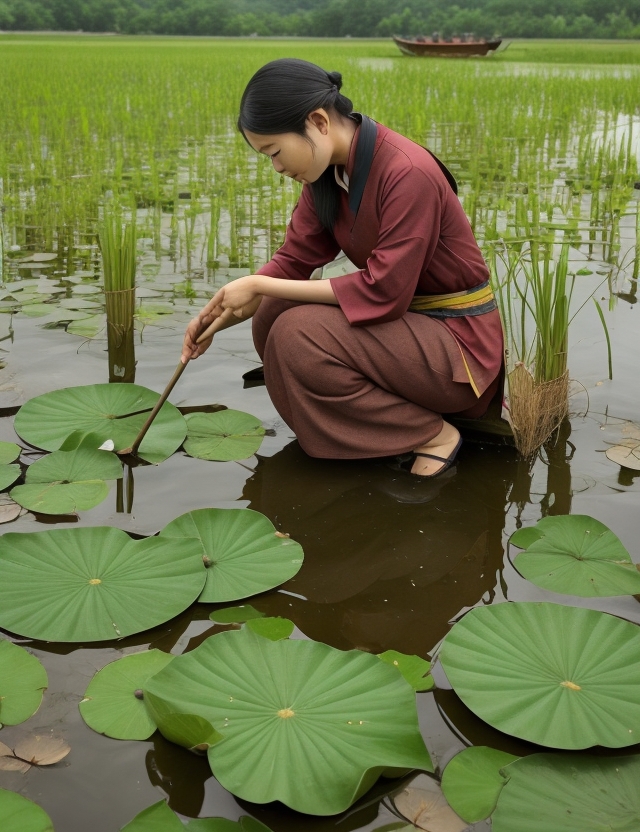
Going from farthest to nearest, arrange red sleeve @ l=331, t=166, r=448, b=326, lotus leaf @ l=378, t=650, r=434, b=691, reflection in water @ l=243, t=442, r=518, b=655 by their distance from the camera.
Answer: red sleeve @ l=331, t=166, r=448, b=326 → reflection in water @ l=243, t=442, r=518, b=655 → lotus leaf @ l=378, t=650, r=434, b=691

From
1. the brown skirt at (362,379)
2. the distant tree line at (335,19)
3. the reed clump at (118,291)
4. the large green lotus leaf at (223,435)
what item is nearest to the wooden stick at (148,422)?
the large green lotus leaf at (223,435)

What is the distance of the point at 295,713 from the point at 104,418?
133cm

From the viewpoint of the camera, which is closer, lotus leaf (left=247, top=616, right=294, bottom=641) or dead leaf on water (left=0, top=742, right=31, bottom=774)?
dead leaf on water (left=0, top=742, right=31, bottom=774)

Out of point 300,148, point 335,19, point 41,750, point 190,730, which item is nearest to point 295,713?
point 190,730

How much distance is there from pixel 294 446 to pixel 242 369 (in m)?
0.60

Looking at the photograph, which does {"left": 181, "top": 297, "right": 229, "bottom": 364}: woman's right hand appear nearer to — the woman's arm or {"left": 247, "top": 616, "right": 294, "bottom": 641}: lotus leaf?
the woman's arm

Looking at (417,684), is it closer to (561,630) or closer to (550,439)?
(561,630)

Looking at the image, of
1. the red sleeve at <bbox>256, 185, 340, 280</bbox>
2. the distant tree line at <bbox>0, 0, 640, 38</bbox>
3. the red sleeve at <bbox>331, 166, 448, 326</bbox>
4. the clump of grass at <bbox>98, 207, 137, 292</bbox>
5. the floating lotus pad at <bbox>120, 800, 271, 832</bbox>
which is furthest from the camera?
the distant tree line at <bbox>0, 0, 640, 38</bbox>

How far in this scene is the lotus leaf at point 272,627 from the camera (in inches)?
63.8

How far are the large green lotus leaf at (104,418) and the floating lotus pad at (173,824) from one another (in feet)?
4.00

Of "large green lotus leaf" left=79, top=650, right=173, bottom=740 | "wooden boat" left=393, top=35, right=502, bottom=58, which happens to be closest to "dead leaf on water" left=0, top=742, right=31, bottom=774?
"large green lotus leaf" left=79, top=650, right=173, bottom=740

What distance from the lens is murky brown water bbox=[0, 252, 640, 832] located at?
4.32 feet

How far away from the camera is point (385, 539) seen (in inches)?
79.4

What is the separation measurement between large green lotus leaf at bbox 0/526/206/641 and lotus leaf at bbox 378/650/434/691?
396 millimetres
